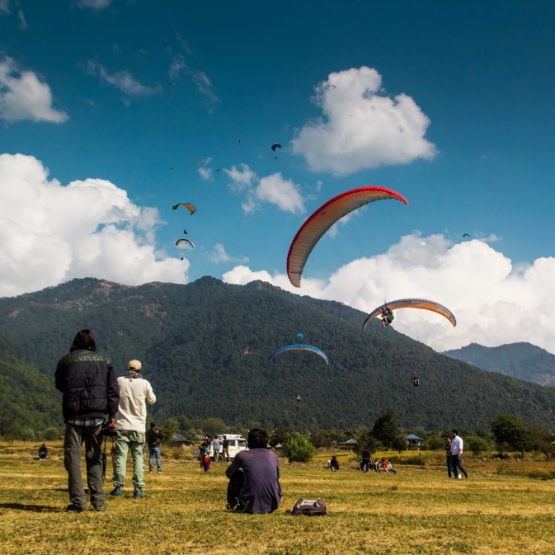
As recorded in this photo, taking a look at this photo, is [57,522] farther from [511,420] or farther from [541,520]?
[511,420]

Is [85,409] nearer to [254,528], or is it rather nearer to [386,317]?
[254,528]

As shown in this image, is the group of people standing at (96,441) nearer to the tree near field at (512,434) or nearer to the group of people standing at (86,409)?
the group of people standing at (86,409)

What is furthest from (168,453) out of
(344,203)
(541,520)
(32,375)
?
(32,375)

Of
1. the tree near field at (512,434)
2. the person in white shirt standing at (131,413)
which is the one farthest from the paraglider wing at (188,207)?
the tree near field at (512,434)

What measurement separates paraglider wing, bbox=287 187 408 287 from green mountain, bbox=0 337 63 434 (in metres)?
136

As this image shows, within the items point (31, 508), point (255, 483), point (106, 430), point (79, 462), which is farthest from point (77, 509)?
point (255, 483)

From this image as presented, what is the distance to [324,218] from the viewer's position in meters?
20.3

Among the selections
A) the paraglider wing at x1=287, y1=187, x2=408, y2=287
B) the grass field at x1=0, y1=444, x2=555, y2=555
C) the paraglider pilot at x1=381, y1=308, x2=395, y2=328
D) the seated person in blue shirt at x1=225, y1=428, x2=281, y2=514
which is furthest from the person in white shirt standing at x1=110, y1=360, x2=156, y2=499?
the paraglider pilot at x1=381, y1=308, x2=395, y2=328

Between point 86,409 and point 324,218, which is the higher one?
point 324,218

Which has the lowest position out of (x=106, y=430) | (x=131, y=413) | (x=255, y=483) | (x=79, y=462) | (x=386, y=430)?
(x=386, y=430)

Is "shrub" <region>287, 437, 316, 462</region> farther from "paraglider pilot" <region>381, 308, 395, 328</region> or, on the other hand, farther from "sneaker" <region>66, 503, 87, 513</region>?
"sneaker" <region>66, 503, 87, 513</region>

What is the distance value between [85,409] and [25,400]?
18389 centimetres

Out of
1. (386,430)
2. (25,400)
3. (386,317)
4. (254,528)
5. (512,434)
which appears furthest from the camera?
(25,400)

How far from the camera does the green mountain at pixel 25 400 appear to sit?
482 feet
